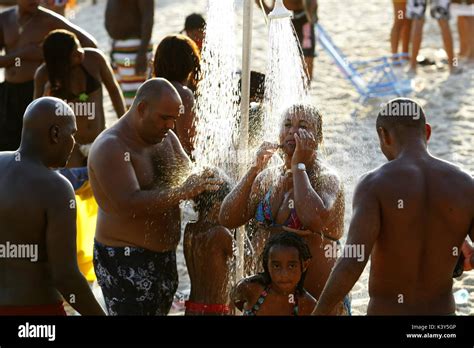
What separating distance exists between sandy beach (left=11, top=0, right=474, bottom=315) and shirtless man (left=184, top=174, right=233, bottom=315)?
1.24 m

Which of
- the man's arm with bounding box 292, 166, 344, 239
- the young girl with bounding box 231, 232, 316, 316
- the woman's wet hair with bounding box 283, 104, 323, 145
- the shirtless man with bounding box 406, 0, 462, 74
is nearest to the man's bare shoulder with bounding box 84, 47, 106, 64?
the woman's wet hair with bounding box 283, 104, 323, 145

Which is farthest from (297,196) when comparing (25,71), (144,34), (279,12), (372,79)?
(372,79)

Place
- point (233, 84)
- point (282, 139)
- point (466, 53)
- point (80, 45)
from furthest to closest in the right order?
1. point (466, 53)
2. point (80, 45)
3. point (233, 84)
4. point (282, 139)

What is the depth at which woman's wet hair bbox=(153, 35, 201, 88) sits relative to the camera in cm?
628

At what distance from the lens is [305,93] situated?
6.96 m

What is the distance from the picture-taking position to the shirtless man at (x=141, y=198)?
17.0ft

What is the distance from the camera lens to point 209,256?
5.41 meters

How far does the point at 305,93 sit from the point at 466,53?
258 inches
